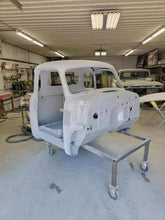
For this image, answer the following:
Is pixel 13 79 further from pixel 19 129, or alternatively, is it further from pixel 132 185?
pixel 132 185

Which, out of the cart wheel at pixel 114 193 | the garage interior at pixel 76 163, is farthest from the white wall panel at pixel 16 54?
the cart wheel at pixel 114 193

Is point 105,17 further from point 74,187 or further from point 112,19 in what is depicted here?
point 74,187

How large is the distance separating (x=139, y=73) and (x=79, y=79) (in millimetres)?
5813

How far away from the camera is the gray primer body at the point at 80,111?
1.79 metres

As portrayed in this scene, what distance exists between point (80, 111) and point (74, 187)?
1165mm

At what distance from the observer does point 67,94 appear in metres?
2.09

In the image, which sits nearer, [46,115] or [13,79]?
[46,115]

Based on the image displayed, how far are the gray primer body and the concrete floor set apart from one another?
1.76 ft

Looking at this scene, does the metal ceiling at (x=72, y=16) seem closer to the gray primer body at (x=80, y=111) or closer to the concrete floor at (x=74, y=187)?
the gray primer body at (x=80, y=111)

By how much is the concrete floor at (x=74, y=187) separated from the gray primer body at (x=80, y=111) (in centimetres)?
54

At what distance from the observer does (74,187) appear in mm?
2078

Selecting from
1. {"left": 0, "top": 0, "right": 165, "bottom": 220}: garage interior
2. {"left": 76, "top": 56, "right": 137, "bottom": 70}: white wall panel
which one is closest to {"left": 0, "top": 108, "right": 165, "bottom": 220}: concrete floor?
{"left": 0, "top": 0, "right": 165, "bottom": 220}: garage interior

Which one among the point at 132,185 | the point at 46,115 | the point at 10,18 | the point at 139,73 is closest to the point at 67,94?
the point at 46,115

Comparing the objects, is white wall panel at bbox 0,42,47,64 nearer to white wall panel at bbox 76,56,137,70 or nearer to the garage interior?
the garage interior
